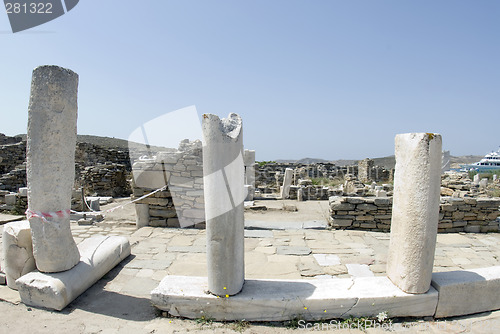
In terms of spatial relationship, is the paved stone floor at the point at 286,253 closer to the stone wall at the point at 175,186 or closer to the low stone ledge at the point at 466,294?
the stone wall at the point at 175,186

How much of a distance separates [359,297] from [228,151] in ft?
6.19

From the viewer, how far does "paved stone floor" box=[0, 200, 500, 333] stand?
391 cm

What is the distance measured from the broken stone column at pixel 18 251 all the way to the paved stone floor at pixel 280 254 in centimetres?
27

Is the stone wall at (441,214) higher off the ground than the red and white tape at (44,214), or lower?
lower

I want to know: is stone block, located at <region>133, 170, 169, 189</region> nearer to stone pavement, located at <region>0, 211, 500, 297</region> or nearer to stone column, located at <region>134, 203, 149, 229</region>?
stone column, located at <region>134, 203, 149, 229</region>

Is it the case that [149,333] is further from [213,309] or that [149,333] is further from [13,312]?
[13,312]

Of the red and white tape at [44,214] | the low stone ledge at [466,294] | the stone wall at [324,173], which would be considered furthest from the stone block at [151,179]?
the stone wall at [324,173]

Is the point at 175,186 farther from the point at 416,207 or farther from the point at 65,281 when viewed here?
the point at 416,207

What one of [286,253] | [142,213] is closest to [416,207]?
[286,253]

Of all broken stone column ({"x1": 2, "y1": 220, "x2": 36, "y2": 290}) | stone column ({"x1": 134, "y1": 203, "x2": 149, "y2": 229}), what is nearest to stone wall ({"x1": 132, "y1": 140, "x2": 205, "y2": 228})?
stone column ({"x1": 134, "y1": 203, "x2": 149, "y2": 229})

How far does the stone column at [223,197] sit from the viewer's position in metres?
2.61

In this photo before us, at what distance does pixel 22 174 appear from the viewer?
12883mm

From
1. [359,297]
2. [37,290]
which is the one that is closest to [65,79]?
[37,290]

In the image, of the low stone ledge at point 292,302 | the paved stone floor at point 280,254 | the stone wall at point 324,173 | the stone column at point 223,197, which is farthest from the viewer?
the stone wall at point 324,173
